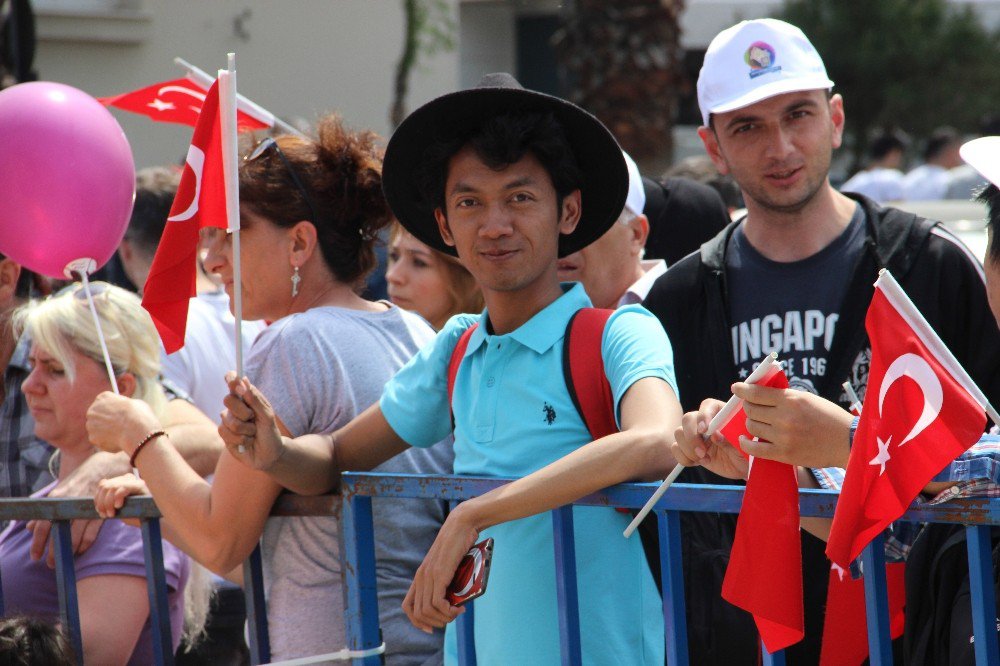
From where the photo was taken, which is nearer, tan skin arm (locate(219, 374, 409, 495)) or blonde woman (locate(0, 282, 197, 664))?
tan skin arm (locate(219, 374, 409, 495))

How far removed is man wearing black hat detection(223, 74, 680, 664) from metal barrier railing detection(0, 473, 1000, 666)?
0.08 meters

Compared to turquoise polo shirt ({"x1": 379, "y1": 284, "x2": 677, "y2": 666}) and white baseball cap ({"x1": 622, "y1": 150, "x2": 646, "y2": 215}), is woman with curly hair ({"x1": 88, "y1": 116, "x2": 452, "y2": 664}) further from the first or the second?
white baseball cap ({"x1": 622, "y1": 150, "x2": 646, "y2": 215})

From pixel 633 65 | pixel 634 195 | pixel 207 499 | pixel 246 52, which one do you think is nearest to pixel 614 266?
pixel 634 195

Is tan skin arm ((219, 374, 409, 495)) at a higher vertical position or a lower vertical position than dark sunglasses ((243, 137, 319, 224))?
lower

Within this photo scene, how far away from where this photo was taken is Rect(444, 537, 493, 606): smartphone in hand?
2352mm

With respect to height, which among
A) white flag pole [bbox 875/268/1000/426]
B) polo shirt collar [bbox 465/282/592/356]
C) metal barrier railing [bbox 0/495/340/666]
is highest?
polo shirt collar [bbox 465/282/592/356]

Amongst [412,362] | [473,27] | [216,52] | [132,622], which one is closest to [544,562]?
[412,362]

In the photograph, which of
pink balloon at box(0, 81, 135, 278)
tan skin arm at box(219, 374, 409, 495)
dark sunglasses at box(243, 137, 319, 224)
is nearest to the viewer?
tan skin arm at box(219, 374, 409, 495)

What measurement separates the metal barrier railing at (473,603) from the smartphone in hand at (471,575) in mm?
145

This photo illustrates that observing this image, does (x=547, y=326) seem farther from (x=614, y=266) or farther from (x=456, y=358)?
(x=614, y=266)

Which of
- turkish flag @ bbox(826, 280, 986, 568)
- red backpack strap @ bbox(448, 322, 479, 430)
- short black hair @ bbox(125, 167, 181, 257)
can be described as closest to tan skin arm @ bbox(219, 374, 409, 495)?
red backpack strap @ bbox(448, 322, 479, 430)

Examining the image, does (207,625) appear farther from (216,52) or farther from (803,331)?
(216,52)

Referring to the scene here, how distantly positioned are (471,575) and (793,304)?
4.21 ft

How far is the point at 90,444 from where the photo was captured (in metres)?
3.75
